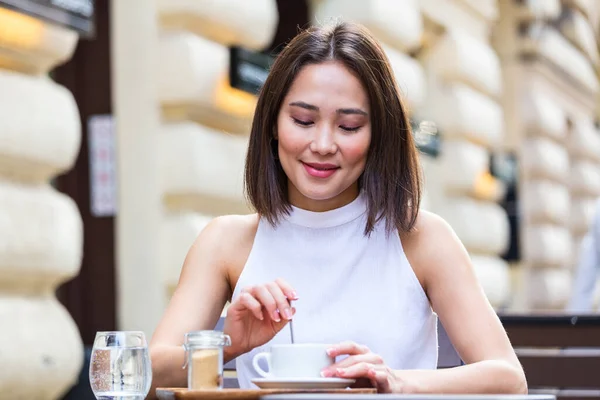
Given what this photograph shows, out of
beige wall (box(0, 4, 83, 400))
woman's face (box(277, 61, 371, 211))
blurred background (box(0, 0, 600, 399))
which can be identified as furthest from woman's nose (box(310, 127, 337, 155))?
beige wall (box(0, 4, 83, 400))

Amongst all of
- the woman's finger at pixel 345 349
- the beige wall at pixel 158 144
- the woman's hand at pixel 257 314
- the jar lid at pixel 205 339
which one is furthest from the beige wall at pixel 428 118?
the jar lid at pixel 205 339

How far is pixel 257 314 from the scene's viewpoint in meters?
1.89

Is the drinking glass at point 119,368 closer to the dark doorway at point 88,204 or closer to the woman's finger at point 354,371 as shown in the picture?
the woman's finger at point 354,371

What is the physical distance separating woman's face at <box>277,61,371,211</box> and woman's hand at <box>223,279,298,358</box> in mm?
408

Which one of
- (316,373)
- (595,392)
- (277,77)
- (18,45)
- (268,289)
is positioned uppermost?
(18,45)

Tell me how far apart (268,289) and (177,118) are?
11.8 feet

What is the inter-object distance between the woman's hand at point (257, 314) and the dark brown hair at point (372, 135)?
48 centimetres

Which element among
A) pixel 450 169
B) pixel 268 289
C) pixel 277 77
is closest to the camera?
pixel 268 289

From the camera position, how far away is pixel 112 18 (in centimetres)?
544

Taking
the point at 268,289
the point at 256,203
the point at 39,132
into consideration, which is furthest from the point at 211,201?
the point at 268,289

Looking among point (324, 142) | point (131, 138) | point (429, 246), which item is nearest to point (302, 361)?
point (324, 142)

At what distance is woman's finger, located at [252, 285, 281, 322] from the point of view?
1879 millimetres

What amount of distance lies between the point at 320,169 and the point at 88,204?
10.8ft

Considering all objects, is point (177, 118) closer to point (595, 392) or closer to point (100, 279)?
point (100, 279)
